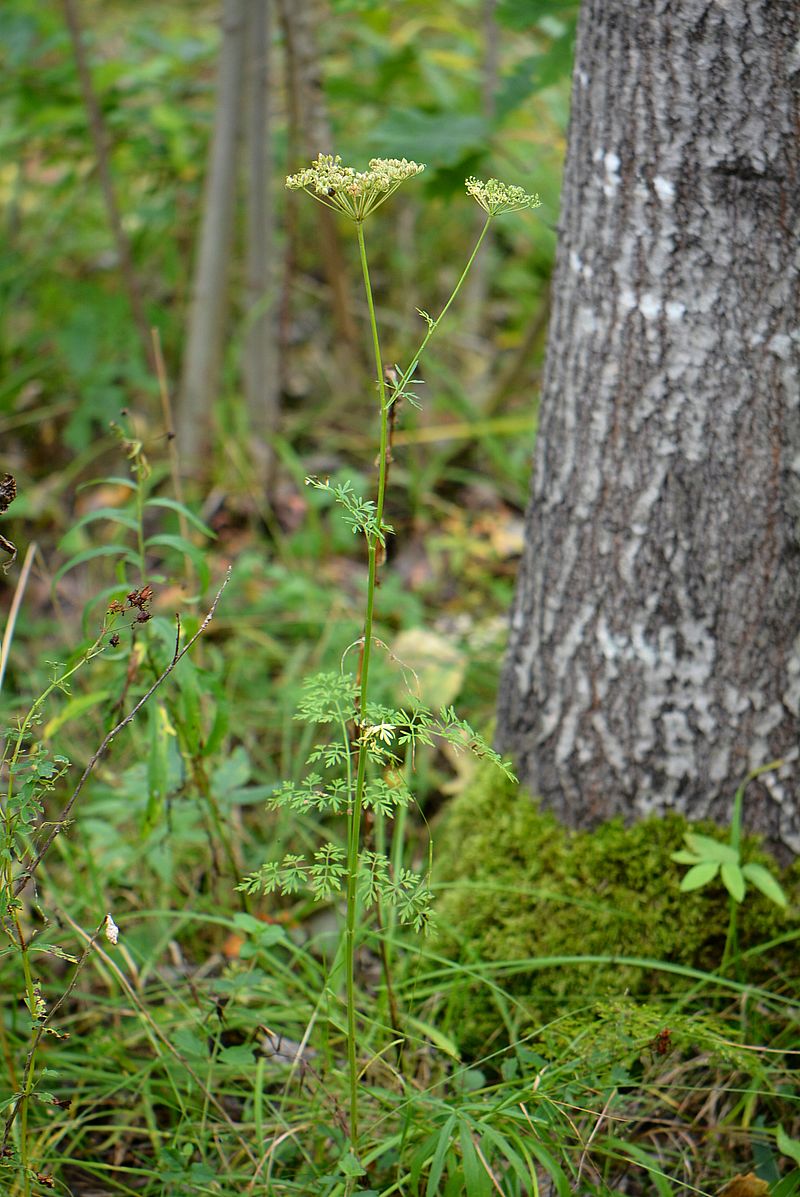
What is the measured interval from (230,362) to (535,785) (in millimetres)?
2578

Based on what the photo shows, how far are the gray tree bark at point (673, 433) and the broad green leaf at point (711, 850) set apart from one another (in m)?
0.08

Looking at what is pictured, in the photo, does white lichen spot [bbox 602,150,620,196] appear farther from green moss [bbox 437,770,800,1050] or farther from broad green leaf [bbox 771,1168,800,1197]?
broad green leaf [bbox 771,1168,800,1197]

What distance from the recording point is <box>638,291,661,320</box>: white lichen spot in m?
1.55

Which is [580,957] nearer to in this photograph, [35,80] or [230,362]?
[230,362]

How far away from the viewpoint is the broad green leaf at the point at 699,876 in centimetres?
159

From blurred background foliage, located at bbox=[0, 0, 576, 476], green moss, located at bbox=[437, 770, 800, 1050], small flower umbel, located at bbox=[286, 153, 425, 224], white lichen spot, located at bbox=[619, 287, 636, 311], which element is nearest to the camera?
small flower umbel, located at bbox=[286, 153, 425, 224]

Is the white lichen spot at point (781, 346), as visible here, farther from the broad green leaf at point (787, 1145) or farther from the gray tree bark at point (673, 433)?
the broad green leaf at point (787, 1145)

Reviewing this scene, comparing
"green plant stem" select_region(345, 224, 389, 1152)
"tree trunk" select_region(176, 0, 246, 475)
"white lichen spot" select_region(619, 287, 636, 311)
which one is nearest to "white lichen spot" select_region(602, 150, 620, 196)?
"white lichen spot" select_region(619, 287, 636, 311)

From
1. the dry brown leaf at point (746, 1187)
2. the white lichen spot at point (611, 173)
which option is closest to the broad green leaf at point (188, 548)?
the white lichen spot at point (611, 173)

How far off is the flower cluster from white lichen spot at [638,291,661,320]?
18.9 inches

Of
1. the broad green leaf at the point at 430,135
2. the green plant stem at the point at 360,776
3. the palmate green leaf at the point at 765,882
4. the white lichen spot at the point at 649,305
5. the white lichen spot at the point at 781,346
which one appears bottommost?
the palmate green leaf at the point at 765,882

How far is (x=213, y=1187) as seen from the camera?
1367mm

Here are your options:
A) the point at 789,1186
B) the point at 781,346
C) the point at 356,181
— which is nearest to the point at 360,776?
the point at 356,181

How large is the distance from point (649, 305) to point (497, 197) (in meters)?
0.58
